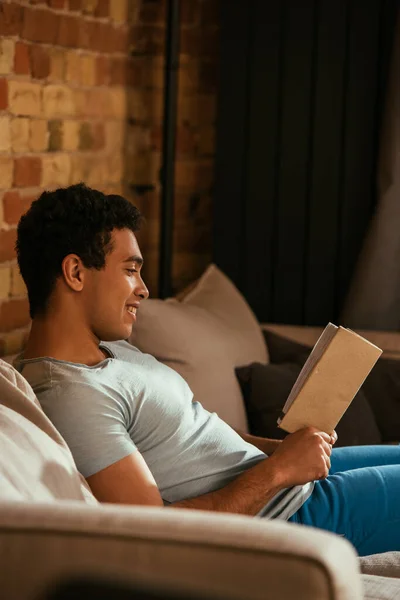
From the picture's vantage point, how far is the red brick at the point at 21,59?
236 cm

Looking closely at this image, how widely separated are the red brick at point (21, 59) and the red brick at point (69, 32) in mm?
201

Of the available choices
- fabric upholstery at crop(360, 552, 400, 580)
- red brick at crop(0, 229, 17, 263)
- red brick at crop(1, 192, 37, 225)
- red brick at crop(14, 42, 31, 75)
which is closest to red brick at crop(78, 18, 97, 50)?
red brick at crop(14, 42, 31, 75)

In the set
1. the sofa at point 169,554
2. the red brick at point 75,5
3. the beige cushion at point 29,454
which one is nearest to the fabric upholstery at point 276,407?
the beige cushion at point 29,454

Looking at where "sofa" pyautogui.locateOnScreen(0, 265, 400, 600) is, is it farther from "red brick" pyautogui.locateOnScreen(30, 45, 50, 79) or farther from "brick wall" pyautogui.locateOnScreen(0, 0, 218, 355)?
"red brick" pyautogui.locateOnScreen(30, 45, 50, 79)

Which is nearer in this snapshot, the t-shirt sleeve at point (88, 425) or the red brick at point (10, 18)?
the t-shirt sleeve at point (88, 425)

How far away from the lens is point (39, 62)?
2477mm

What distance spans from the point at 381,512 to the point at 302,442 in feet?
0.68

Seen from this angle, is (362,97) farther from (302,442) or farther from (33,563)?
(33,563)

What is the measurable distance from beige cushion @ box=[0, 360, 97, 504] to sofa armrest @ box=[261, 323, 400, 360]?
140 cm

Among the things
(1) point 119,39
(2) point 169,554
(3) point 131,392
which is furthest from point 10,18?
(2) point 169,554

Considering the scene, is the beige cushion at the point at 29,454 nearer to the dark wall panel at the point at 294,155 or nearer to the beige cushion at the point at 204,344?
the beige cushion at the point at 204,344

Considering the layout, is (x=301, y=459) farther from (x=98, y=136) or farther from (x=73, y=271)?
(x=98, y=136)

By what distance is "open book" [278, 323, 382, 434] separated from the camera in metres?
1.69

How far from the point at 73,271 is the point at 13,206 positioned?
2.47ft
